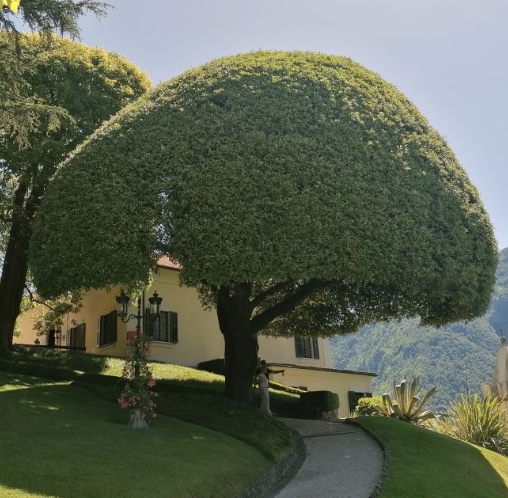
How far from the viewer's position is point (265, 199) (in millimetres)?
13898

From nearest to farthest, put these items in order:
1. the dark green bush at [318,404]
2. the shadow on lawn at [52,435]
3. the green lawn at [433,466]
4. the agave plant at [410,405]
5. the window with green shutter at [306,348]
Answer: the shadow on lawn at [52,435] → the green lawn at [433,466] → the dark green bush at [318,404] → the agave plant at [410,405] → the window with green shutter at [306,348]

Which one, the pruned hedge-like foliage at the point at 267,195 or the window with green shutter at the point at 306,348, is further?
the window with green shutter at the point at 306,348

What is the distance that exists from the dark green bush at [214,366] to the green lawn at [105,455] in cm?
→ 1232

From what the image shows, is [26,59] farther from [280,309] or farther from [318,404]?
[318,404]

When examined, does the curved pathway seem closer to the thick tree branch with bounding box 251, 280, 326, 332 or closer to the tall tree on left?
the thick tree branch with bounding box 251, 280, 326, 332

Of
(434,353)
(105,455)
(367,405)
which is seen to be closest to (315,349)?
(367,405)

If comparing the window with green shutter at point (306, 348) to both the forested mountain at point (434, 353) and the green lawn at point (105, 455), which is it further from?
the forested mountain at point (434, 353)

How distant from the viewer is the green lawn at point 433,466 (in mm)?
10430

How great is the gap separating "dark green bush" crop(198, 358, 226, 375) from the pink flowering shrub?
43.4ft

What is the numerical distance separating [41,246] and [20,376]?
4312 millimetres

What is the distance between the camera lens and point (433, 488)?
10.4m

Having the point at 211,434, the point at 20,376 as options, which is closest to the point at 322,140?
the point at 211,434

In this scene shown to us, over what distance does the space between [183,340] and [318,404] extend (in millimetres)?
9800

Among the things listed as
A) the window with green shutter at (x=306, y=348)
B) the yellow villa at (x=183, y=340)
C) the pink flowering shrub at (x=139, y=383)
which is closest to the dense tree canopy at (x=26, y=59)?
the pink flowering shrub at (x=139, y=383)
